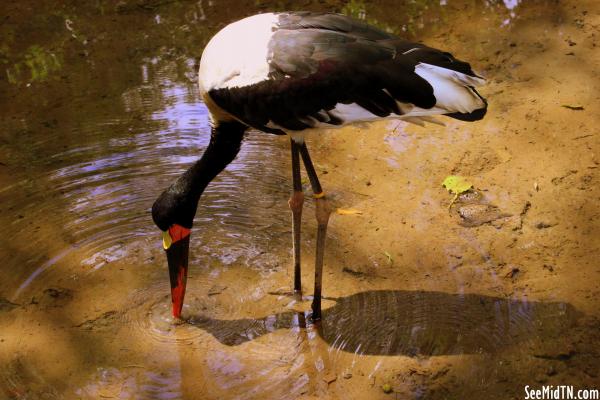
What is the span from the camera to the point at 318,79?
3.44 metres

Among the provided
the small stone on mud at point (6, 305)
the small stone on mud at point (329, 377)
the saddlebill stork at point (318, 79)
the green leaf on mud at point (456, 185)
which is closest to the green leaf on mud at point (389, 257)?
the green leaf on mud at point (456, 185)

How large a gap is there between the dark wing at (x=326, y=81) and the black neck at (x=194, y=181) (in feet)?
0.98

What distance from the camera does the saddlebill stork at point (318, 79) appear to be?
3.46 metres

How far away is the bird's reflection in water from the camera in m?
3.55

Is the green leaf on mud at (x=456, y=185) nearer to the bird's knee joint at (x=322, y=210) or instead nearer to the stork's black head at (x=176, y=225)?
the bird's knee joint at (x=322, y=210)

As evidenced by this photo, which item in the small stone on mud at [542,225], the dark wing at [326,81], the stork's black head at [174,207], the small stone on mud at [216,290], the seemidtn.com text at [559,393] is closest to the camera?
the seemidtn.com text at [559,393]

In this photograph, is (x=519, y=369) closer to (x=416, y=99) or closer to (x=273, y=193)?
(x=416, y=99)

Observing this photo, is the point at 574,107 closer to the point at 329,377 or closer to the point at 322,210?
the point at 322,210

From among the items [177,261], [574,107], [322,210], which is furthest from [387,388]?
[574,107]

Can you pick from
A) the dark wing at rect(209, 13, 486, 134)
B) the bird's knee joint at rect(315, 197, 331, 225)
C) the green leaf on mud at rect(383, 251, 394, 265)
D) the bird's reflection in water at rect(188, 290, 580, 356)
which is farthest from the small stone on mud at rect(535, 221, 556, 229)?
the bird's knee joint at rect(315, 197, 331, 225)

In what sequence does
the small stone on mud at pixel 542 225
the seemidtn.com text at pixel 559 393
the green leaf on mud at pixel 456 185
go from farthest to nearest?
1. the green leaf on mud at pixel 456 185
2. the small stone on mud at pixel 542 225
3. the seemidtn.com text at pixel 559 393

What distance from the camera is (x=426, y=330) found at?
3648 millimetres

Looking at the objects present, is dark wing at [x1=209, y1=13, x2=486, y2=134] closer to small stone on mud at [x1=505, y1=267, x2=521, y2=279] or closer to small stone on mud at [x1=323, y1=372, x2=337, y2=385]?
small stone on mud at [x1=505, y1=267, x2=521, y2=279]

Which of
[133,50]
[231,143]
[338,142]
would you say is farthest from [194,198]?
[133,50]
